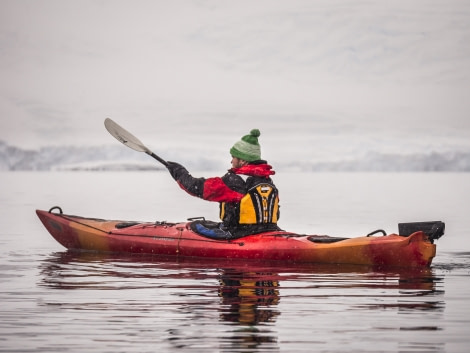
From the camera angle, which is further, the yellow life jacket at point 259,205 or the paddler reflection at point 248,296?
the yellow life jacket at point 259,205

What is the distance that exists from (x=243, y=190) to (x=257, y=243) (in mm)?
729

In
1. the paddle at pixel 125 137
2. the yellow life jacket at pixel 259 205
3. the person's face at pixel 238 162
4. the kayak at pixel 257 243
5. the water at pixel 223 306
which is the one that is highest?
the paddle at pixel 125 137

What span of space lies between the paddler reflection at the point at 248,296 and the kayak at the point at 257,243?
0.88 meters

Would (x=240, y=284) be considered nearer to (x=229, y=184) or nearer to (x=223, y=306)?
(x=223, y=306)

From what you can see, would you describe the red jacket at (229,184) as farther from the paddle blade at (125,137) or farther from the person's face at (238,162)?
the paddle blade at (125,137)

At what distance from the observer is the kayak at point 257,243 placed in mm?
11094

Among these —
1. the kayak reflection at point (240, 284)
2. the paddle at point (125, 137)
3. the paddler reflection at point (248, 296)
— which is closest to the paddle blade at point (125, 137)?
the paddle at point (125, 137)

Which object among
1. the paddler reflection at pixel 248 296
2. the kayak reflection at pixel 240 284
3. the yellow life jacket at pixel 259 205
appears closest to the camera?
the paddler reflection at pixel 248 296

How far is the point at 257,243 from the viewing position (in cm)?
1198

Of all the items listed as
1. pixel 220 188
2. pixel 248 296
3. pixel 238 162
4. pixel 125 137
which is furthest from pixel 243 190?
pixel 125 137

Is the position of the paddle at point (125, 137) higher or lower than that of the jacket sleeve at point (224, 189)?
higher

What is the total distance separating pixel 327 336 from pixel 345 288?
2.57 m

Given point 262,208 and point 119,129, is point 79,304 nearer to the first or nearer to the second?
point 262,208

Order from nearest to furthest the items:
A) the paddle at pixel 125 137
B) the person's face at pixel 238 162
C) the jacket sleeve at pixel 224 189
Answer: the jacket sleeve at pixel 224 189 < the person's face at pixel 238 162 < the paddle at pixel 125 137
